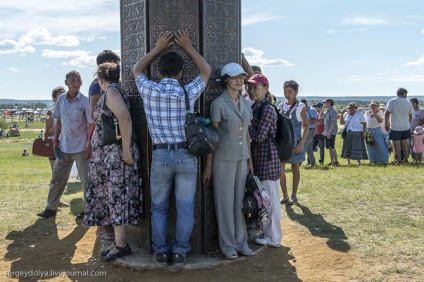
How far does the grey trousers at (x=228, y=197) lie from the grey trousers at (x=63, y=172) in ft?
8.23

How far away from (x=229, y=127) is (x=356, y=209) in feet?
10.9

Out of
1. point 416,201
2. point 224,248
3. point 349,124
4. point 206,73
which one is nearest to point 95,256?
point 224,248

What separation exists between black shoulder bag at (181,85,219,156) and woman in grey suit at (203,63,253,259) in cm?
35

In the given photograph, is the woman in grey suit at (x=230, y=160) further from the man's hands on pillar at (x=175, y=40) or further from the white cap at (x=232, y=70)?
the man's hands on pillar at (x=175, y=40)

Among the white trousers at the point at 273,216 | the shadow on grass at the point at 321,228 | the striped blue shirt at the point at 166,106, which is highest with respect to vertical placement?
the striped blue shirt at the point at 166,106

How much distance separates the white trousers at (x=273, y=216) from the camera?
215 inches

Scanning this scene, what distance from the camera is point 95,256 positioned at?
5.25 metres

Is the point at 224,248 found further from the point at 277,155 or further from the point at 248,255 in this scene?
the point at 277,155

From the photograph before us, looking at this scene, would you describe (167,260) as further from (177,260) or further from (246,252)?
(246,252)

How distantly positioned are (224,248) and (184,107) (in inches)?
62.5

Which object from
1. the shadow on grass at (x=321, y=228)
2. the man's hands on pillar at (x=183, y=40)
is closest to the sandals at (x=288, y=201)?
the shadow on grass at (x=321, y=228)

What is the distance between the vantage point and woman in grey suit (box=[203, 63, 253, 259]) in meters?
4.82

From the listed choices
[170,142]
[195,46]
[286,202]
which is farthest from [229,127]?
[286,202]

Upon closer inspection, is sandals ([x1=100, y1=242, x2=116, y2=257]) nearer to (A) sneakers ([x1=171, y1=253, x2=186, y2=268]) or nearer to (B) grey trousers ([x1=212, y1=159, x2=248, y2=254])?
(A) sneakers ([x1=171, y1=253, x2=186, y2=268])
